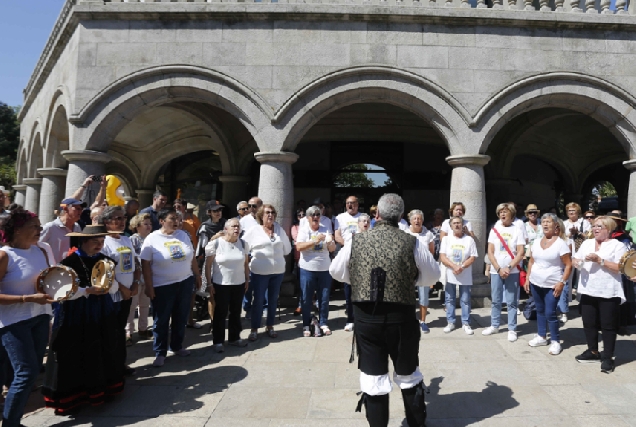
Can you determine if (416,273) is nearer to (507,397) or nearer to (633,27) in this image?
(507,397)

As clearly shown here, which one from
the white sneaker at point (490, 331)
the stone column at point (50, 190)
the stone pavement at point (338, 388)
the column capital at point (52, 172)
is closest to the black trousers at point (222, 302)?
the stone pavement at point (338, 388)

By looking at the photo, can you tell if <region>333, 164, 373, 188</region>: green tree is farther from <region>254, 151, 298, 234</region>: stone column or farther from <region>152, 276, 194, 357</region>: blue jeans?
<region>152, 276, 194, 357</region>: blue jeans

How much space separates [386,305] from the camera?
2.73m

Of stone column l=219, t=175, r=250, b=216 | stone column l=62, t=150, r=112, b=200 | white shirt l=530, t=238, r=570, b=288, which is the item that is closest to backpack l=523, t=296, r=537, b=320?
white shirt l=530, t=238, r=570, b=288

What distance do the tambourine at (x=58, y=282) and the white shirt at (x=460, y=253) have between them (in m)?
4.30

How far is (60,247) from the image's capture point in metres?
4.26

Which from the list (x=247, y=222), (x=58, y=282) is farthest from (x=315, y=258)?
(x=58, y=282)

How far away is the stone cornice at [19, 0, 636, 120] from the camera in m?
6.77

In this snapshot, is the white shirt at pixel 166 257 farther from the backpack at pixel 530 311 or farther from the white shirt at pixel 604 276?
the backpack at pixel 530 311

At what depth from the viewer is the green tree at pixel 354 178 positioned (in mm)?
11516

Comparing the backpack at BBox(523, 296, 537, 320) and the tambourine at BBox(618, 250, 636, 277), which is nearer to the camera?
the tambourine at BBox(618, 250, 636, 277)

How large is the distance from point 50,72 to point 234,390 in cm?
912

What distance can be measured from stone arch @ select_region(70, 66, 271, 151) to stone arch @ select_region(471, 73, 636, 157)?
12.0ft

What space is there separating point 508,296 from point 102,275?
470 centimetres
